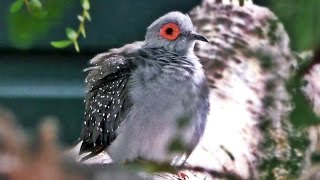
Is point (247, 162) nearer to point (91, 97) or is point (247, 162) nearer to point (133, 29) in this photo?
point (91, 97)

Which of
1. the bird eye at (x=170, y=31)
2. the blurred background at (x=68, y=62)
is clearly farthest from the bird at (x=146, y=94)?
the blurred background at (x=68, y=62)

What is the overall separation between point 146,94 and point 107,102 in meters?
0.13

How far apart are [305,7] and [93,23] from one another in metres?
3.12

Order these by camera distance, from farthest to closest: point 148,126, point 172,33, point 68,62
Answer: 1. point 68,62
2. point 172,33
3. point 148,126

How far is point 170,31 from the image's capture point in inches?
98.6

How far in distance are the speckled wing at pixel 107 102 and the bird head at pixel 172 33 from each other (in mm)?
76

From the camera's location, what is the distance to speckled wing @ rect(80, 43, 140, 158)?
7.68ft

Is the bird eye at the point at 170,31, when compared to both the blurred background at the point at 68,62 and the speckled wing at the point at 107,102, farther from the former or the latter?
A: the blurred background at the point at 68,62

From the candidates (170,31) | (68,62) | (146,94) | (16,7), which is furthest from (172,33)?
(16,7)

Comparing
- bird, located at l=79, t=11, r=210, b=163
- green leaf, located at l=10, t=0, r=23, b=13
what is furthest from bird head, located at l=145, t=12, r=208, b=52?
green leaf, located at l=10, t=0, r=23, b=13

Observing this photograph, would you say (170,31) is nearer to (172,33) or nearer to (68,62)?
(172,33)

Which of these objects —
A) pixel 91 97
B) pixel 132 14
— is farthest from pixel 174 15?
pixel 132 14

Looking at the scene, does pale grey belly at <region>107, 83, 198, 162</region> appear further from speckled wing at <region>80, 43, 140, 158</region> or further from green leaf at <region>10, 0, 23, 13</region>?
green leaf at <region>10, 0, 23, 13</region>

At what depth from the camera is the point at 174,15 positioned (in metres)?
2.45
